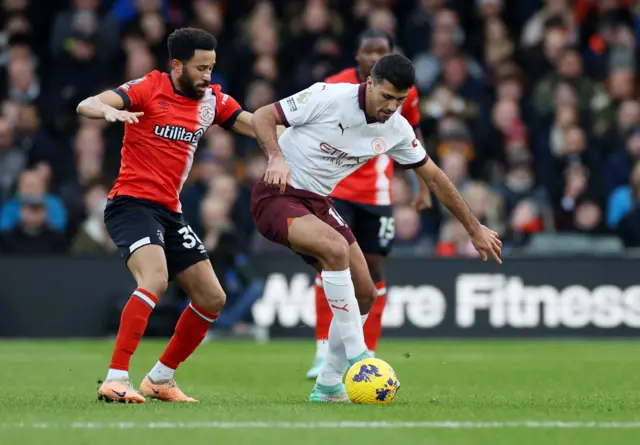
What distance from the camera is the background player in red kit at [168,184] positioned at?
8.45 meters

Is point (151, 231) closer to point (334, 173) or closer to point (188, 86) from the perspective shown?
point (188, 86)

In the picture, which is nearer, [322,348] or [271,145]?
A: [271,145]

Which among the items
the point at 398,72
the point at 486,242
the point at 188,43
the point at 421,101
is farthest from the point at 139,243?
the point at 421,101

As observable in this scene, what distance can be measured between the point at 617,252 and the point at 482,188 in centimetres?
176

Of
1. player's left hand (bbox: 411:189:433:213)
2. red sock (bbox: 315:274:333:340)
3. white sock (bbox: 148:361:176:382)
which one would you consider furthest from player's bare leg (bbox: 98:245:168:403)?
player's left hand (bbox: 411:189:433:213)

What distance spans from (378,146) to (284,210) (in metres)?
0.72

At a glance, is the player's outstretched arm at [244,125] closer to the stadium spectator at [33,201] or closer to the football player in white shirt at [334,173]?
the football player in white shirt at [334,173]

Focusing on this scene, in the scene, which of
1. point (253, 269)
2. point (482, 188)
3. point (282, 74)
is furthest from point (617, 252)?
point (282, 74)

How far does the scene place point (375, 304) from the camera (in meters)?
10.8

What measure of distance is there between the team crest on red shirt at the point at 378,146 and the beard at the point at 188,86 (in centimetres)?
113

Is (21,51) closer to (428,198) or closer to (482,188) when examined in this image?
(482,188)

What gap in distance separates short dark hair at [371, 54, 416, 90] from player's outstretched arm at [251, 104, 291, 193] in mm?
760

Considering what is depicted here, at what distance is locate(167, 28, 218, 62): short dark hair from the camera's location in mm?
8547

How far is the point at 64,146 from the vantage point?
17.8 metres
